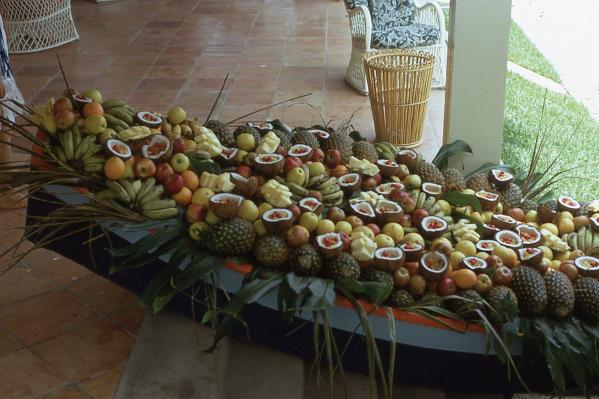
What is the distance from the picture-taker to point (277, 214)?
2508mm

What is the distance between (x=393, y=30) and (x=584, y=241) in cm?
309

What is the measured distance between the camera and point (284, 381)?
2.52 meters

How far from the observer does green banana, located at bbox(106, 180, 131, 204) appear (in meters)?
2.53

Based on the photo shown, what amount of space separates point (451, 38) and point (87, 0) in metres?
6.15

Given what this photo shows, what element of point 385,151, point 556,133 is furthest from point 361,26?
point 385,151

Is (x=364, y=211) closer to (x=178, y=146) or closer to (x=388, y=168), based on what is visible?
(x=388, y=168)

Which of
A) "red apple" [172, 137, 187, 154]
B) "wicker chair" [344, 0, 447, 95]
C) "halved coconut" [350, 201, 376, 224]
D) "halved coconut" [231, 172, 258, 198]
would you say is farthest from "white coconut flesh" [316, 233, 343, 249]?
"wicker chair" [344, 0, 447, 95]

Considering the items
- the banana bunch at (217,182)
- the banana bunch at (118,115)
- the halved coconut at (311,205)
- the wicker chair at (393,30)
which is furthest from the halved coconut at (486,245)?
the wicker chair at (393,30)

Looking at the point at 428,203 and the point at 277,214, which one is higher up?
the point at 277,214

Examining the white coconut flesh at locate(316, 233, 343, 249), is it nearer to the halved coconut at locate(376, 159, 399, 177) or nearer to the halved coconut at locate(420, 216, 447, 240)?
the halved coconut at locate(420, 216, 447, 240)

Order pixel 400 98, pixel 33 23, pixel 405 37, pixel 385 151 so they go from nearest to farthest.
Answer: pixel 385 151 → pixel 400 98 → pixel 405 37 → pixel 33 23

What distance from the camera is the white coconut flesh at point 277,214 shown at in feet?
8.14

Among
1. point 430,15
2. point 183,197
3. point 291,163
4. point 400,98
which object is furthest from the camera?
point 430,15

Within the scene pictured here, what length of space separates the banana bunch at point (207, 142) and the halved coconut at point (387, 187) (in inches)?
25.4
